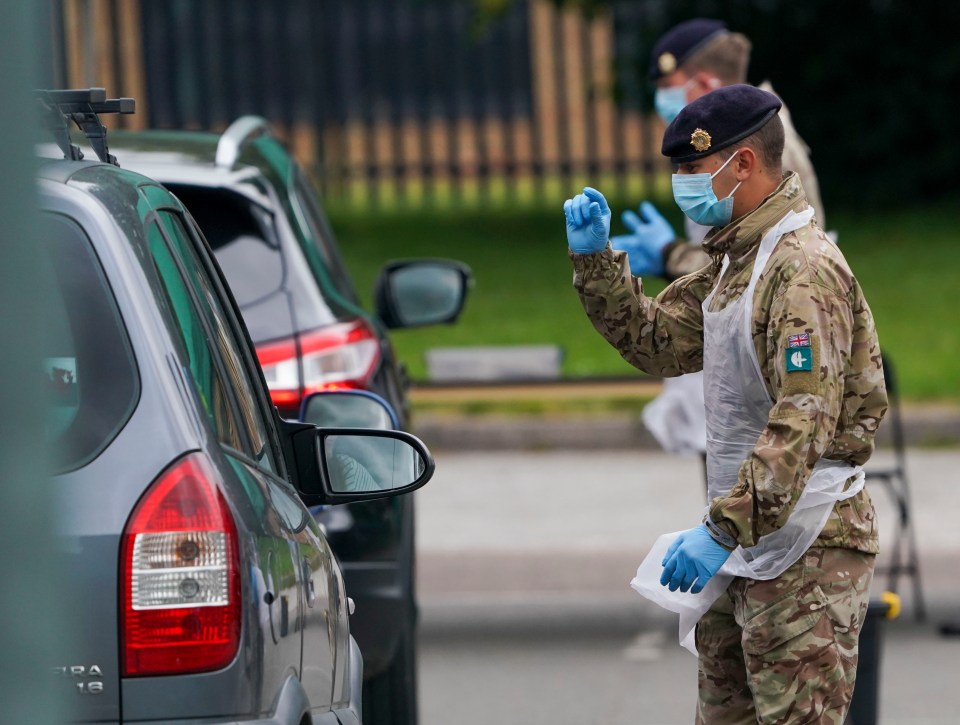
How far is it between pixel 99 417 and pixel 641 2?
670 inches

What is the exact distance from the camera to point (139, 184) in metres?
3.04

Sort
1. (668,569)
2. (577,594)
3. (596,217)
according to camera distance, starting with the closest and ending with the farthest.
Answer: (668,569) → (596,217) → (577,594)

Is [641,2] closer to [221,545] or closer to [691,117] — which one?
[691,117]

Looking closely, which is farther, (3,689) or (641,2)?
(641,2)

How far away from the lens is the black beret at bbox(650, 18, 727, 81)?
552cm

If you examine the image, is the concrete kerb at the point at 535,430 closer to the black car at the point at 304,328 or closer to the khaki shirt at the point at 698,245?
the khaki shirt at the point at 698,245

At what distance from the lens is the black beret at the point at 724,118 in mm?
3668

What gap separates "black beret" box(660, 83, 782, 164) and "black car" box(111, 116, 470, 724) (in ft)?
4.25

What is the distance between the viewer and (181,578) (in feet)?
8.13

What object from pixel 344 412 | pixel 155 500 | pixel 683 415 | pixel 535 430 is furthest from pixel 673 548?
pixel 535 430

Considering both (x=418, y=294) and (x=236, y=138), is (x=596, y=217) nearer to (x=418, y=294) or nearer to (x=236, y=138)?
(x=236, y=138)

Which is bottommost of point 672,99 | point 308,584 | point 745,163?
point 308,584

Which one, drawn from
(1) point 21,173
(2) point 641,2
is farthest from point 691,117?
(2) point 641,2

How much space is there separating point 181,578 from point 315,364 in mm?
2108
